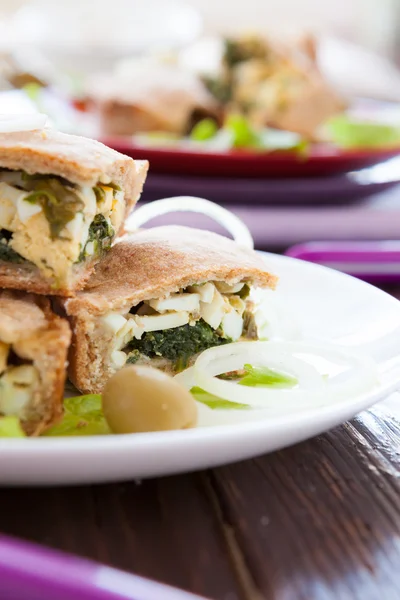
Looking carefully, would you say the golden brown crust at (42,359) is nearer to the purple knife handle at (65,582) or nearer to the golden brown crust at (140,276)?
the golden brown crust at (140,276)

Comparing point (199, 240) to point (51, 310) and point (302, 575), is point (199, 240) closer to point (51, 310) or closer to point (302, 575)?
point (51, 310)

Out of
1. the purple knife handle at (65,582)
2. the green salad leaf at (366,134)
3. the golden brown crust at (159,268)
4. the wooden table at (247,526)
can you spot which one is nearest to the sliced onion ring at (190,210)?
the golden brown crust at (159,268)

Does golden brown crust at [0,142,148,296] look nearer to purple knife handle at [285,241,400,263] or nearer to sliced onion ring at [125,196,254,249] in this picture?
sliced onion ring at [125,196,254,249]

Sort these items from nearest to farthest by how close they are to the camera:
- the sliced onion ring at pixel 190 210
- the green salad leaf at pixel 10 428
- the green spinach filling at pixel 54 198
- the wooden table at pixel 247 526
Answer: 1. the wooden table at pixel 247 526
2. the green salad leaf at pixel 10 428
3. the green spinach filling at pixel 54 198
4. the sliced onion ring at pixel 190 210

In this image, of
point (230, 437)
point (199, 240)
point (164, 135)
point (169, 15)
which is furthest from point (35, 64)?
point (230, 437)

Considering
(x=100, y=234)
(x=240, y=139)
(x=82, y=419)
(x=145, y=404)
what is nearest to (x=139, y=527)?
(x=145, y=404)

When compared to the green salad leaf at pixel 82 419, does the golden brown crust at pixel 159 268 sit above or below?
above
